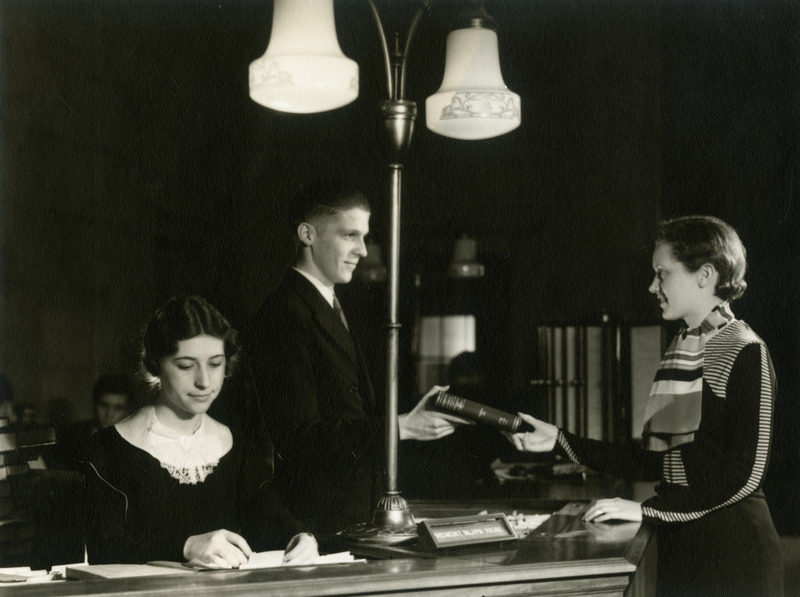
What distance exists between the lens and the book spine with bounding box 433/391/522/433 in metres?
2.11

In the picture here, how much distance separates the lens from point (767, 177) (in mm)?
3080

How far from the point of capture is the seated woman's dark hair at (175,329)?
2.37 m

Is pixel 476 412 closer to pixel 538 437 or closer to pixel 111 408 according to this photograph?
pixel 538 437

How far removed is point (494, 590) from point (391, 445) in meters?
0.47

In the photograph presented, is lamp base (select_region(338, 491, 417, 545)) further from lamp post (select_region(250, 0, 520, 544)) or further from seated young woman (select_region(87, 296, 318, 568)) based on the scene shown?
seated young woman (select_region(87, 296, 318, 568))

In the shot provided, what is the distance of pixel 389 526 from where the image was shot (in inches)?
82.4

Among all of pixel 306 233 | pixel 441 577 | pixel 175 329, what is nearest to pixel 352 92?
pixel 306 233

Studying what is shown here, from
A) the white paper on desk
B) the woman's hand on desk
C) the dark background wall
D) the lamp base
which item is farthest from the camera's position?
the dark background wall

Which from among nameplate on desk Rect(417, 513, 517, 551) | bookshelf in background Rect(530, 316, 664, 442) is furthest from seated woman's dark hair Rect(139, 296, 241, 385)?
bookshelf in background Rect(530, 316, 664, 442)

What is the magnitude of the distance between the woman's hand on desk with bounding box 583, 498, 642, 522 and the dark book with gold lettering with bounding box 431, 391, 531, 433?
17.0 inches

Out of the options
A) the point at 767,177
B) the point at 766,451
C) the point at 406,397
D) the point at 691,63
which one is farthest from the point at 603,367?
the point at 766,451

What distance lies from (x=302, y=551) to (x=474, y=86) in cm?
137

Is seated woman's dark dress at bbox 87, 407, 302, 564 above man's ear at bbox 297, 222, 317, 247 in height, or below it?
below

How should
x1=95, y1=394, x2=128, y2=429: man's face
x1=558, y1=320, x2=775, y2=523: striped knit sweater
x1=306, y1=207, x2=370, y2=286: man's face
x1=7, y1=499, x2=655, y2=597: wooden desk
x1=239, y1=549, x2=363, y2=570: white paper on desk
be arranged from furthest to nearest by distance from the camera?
1. x1=95, y1=394, x2=128, y2=429: man's face
2. x1=306, y1=207, x2=370, y2=286: man's face
3. x1=558, y1=320, x2=775, y2=523: striped knit sweater
4. x1=239, y1=549, x2=363, y2=570: white paper on desk
5. x1=7, y1=499, x2=655, y2=597: wooden desk
